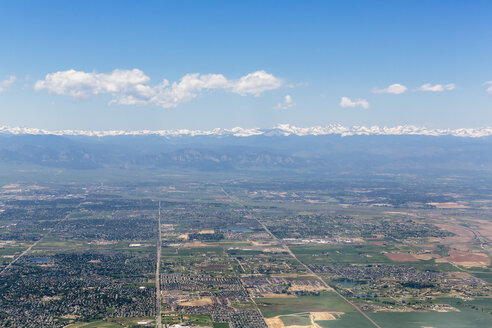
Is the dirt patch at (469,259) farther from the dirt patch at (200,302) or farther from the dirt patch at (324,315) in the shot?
the dirt patch at (200,302)

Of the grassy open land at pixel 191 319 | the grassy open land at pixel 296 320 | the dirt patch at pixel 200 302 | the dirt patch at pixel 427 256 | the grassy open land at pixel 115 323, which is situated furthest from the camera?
the dirt patch at pixel 427 256

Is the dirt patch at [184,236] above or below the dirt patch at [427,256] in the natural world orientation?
below

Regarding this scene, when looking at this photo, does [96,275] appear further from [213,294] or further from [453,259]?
[453,259]

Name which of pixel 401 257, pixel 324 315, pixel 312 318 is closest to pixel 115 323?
pixel 312 318

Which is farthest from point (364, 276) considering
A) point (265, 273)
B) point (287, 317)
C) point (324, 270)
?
point (287, 317)

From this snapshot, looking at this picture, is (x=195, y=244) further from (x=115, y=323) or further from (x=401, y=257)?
(x=115, y=323)

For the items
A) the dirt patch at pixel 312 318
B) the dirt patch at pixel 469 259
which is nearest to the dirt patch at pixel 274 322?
the dirt patch at pixel 312 318

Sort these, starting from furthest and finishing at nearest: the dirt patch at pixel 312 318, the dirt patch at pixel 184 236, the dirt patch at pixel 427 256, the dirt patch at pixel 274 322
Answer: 1. the dirt patch at pixel 184 236
2. the dirt patch at pixel 427 256
3. the dirt patch at pixel 312 318
4. the dirt patch at pixel 274 322
